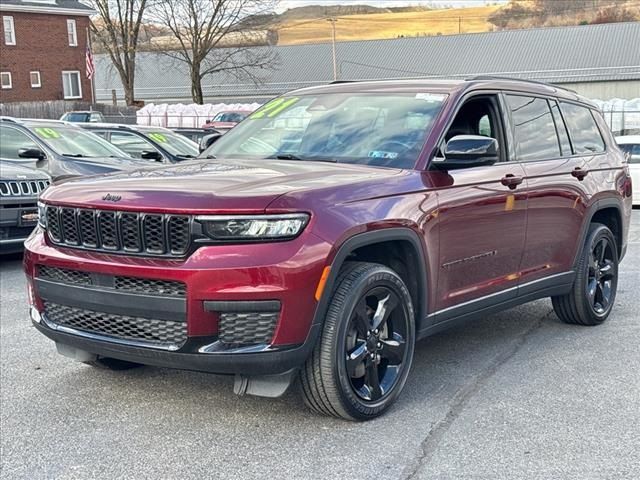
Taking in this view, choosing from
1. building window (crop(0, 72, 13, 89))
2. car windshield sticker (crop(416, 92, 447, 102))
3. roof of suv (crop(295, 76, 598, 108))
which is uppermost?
building window (crop(0, 72, 13, 89))

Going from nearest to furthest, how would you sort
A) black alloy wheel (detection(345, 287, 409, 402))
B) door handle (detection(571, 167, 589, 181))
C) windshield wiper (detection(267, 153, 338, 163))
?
black alloy wheel (detection(345, 287, 409, 402)), windshield wiper (detection(267, 153, 338, 163)), door handle (detection(571, 167, 589, 181))

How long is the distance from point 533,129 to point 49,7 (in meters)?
49.8

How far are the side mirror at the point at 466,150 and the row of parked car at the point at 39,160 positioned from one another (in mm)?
3699

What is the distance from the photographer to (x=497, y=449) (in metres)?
3.79

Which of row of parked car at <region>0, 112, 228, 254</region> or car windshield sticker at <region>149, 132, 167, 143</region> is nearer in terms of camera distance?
row of parked car at <region>0, 112, 228, 254</region>

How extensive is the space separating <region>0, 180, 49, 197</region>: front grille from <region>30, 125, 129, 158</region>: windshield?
4.38 ft

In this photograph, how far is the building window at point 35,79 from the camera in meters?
49.9

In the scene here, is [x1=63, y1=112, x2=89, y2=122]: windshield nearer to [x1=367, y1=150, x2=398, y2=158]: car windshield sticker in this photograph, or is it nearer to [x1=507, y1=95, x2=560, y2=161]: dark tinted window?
[x1=507, y1=95, x2=560, y2=161]: dark tinted window

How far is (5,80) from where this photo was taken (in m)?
48.8

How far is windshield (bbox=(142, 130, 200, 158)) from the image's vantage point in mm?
13457

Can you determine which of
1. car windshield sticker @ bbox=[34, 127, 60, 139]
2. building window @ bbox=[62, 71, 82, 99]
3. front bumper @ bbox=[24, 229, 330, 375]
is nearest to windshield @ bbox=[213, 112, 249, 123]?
building window @ bbox=[62, 71, 82, 99]

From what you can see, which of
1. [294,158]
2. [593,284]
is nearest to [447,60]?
[593,284]

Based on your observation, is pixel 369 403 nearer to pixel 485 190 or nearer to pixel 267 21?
pixel 485 190

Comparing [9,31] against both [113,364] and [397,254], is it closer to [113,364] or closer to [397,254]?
[113,364]
